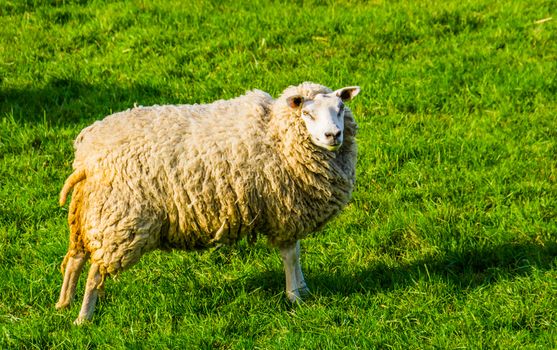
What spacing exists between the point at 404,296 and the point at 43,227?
257 cm

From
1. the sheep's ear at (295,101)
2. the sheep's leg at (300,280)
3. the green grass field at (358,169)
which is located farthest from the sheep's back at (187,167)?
the green grass field at (358,169)

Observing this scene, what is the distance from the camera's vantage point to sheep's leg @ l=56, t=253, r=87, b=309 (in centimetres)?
535

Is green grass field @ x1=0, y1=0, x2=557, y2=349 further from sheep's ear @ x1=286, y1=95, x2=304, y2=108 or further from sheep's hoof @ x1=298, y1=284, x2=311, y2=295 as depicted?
sheep's ear @ x1=286, y1=95, x2=304, y2=108

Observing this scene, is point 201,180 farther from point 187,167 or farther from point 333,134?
point 333,134

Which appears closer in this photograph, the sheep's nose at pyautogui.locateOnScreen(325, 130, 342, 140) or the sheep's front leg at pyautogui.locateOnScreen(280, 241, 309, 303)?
the sheep's nose at pyautogui.locateOnScreen(325, 130, 342, 140)

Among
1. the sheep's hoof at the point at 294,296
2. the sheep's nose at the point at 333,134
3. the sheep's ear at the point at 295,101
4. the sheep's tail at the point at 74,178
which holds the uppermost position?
the sheep's ear at the point at 295,101

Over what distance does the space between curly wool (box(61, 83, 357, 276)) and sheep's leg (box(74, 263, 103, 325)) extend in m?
0.06

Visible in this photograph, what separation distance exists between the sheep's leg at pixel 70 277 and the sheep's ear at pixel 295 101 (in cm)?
148

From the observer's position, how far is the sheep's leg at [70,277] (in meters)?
5.35

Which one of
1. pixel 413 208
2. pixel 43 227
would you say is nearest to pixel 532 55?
pixel 413 208

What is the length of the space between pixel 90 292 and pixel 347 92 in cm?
182

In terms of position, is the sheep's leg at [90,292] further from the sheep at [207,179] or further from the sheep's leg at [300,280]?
the sheep's leg at [300,280]

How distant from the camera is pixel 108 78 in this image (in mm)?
8508

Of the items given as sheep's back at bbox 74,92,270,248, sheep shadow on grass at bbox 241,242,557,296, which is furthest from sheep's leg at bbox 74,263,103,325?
sheep shadow on grass at bbox 241,242,557,296
